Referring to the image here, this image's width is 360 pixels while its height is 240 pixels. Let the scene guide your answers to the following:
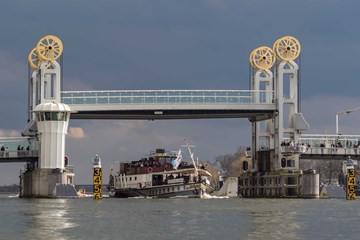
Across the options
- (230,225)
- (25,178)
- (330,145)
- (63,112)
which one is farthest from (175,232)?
(330,145)

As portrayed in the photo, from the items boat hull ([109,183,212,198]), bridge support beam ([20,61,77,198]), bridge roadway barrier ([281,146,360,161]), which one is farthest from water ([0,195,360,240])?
bridge roadway barrier ([281,146,360,161])

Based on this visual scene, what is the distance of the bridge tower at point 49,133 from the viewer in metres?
146

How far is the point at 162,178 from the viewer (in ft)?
529

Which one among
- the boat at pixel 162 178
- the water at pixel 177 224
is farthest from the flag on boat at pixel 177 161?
the water at pixel 177 224

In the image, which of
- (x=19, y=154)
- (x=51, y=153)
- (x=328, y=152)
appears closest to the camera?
(x=51, y=153)

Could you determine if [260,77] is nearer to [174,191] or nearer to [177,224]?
[174,191]

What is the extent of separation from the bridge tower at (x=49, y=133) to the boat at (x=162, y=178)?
15174 millimetres

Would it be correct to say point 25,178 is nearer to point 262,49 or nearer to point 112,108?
point 112,108

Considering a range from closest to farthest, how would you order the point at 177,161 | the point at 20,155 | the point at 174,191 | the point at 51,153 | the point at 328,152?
the point at 51,153, the point at 20,155, the point at 174,191, the point at 177,161, the point at 328,152

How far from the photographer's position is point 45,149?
484 feet

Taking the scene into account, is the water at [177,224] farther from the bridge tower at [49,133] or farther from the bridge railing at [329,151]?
the bridge railing at [329,151]

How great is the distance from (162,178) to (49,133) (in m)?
23.1

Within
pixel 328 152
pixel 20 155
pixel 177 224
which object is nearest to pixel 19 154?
pixel 20 155

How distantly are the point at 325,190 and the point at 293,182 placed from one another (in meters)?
12.1
